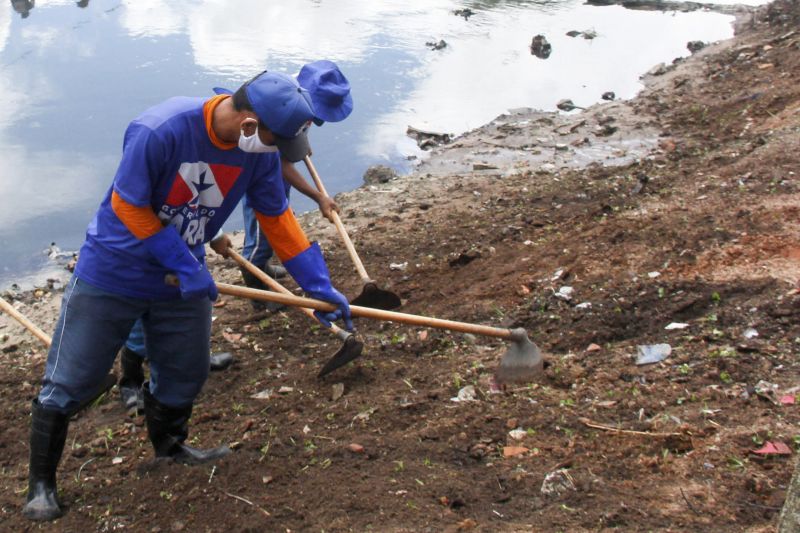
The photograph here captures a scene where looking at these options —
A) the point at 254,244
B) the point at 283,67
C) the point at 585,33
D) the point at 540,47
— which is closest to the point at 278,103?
the point at 254,244

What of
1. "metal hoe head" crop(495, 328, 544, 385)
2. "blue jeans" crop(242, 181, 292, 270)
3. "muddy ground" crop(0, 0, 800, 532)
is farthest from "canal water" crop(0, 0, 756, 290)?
"metal hoe head" crop(495, 328, 544, 385)

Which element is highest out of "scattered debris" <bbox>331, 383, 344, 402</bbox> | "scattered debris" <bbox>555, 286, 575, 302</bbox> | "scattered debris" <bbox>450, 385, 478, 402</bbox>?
"scattered debris" <bbox>450, 385, 478, 402</bbox>

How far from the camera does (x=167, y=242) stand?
10.1ft

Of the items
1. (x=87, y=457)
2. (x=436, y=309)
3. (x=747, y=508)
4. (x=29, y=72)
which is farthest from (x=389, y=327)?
(x=29, y=72)

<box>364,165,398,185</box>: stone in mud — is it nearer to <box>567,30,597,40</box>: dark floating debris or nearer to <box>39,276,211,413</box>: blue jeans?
<box>39,276,211,413</box>: blue jeans

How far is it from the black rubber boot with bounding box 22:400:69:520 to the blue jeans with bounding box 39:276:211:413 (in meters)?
0.07

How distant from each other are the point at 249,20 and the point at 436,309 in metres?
10.1

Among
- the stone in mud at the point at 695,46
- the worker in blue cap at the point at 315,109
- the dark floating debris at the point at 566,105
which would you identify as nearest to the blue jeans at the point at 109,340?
the worker in blue cap at the point at 315,109

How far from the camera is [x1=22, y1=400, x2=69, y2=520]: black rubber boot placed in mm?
3381

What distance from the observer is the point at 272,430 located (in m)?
4.07

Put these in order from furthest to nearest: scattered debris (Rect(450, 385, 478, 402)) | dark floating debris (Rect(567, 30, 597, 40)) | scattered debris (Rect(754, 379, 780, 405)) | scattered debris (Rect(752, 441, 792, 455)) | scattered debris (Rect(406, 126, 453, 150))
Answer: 1. dark floating debris (Rect(567, 30, 597, 40))
2. scattered debris (Rect(406, 126, 453, 150))
3. scattered debris (Rect(450, 385, 478, 402))
4. scattered debris (Rect(754, 379, 780, 405))
5. scattered debris (Rect(752, 441, 792, 455))

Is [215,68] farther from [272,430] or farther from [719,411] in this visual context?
[719,411]

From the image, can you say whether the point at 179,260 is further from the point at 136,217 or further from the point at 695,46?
the point at 695,46

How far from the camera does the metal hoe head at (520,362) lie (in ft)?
13.6
